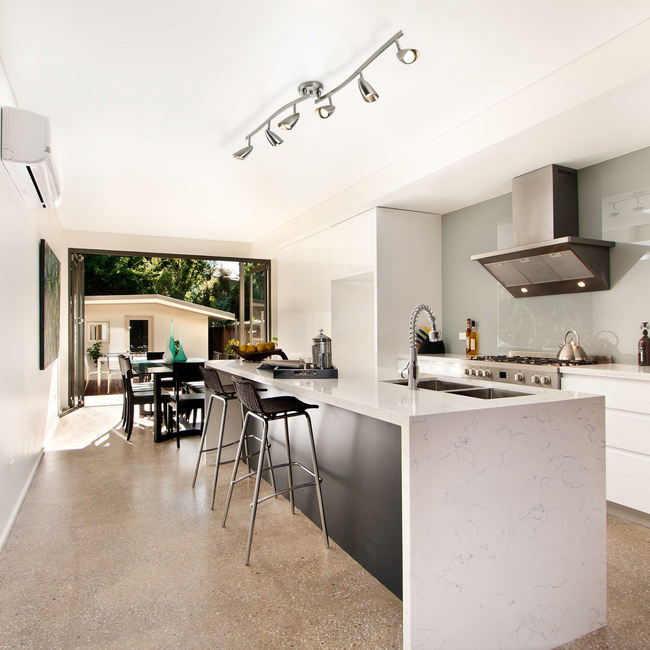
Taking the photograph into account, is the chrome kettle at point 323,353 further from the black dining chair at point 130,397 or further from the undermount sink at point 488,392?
the black dining chair at point 130,397

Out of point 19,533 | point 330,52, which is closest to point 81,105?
point 330,52

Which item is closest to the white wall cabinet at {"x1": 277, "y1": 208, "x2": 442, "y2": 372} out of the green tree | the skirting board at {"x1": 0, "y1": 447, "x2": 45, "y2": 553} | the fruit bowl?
the fruit bowl

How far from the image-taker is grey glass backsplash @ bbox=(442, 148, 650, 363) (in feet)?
10.1

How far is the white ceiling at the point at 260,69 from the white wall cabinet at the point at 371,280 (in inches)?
29.2

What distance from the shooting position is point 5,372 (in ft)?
8.38

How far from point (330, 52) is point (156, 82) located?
1.04m

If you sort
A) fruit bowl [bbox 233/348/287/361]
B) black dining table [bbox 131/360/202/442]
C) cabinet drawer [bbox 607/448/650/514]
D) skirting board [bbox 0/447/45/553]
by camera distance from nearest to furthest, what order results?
skirting board [bbox 0/447/45/553], cabinet drawer [bbox 607/448/650/514], fruit bowl [bbox 233/348/287/361], black dining table [bbox 131/360/202/442]

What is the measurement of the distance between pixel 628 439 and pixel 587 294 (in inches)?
46.3

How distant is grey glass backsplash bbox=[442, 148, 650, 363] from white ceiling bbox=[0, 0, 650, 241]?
1.08m

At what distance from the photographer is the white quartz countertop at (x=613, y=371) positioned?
259 centimetres

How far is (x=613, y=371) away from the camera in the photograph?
270 centimetres

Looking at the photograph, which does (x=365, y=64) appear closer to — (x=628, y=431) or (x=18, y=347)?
(x=628, y=431)

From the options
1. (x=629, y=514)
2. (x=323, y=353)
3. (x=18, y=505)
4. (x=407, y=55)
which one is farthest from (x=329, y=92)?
(x=18, y=505)

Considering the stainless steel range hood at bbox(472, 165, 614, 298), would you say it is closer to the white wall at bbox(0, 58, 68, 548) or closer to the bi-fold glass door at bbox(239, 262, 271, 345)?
the white wall at bbox(0, 58, 68, 548)
